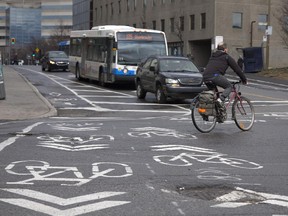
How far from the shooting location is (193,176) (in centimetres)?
683

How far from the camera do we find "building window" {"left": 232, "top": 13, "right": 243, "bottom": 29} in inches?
2176

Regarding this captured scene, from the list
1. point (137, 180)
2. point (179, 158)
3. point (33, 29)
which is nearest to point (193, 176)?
point (137, 180)

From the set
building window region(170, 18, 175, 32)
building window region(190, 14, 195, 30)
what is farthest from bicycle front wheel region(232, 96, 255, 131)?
building window region(170, 18, 175, 32)

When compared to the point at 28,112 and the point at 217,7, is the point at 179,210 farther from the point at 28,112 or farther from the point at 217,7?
the point at 217,7

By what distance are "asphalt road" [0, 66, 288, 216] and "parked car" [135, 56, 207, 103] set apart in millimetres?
4293

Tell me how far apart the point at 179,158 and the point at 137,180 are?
1.71 metres

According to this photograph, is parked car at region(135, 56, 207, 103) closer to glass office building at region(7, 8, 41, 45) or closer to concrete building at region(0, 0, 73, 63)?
concrete building at region(0, 0, 73, 63)

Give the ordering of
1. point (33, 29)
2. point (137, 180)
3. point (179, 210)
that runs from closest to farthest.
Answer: point (179, 210)
point (137, 180)
point (33, 29)

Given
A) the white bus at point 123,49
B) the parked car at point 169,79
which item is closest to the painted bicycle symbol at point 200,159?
the parked car at point 169,79

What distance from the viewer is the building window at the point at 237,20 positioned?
5528 centimetres

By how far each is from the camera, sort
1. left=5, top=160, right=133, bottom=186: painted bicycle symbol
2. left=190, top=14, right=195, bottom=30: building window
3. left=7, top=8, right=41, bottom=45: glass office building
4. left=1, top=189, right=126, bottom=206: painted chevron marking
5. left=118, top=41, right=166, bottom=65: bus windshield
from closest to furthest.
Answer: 1. left=1, top=189, right=126, bottom=206: painted chevron marking
2. left=5, top=160, right=133, bottom=186: painted bicycle symbol
3. left=118, top=41, right=166, bottom=65: bus windshield
4. left=190, top=14, right=195, bottom=30: building window
5. left=7, top=8, right=41, bottom=45: glass office building

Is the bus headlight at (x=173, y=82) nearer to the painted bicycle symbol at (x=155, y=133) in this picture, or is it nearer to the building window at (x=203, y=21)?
the painted bicycle symbol at (x=155, y=133)

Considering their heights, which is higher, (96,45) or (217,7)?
(217,7)

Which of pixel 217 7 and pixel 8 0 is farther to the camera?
pixel 8 0
